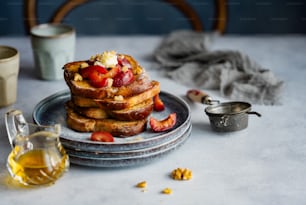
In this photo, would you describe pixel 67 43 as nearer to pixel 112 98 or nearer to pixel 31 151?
pixel 112 98

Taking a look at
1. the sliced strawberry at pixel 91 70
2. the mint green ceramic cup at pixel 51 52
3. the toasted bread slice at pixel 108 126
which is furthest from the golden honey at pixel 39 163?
the mint green ceramic cup at pixel 51 52

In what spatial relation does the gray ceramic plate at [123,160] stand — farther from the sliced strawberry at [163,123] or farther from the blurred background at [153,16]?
the blurred background at [153,16]

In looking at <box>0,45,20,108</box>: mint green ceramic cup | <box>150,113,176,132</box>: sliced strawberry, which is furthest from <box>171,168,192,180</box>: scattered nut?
<box>0,45,20,108</box>: mint green ceramic cup

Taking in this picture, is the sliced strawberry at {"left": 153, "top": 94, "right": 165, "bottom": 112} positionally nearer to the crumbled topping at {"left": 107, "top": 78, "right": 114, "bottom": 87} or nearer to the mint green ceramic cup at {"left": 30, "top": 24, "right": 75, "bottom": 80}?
the crumbled topping at {"left": 107, "top": 78, "right": 114, "bottom": 87}

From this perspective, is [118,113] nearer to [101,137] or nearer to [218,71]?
[101,137]

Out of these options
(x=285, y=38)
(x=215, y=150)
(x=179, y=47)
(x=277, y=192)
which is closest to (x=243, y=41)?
(x=285, y=38)

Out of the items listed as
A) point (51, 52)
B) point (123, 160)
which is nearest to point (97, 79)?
point (123, 160)
